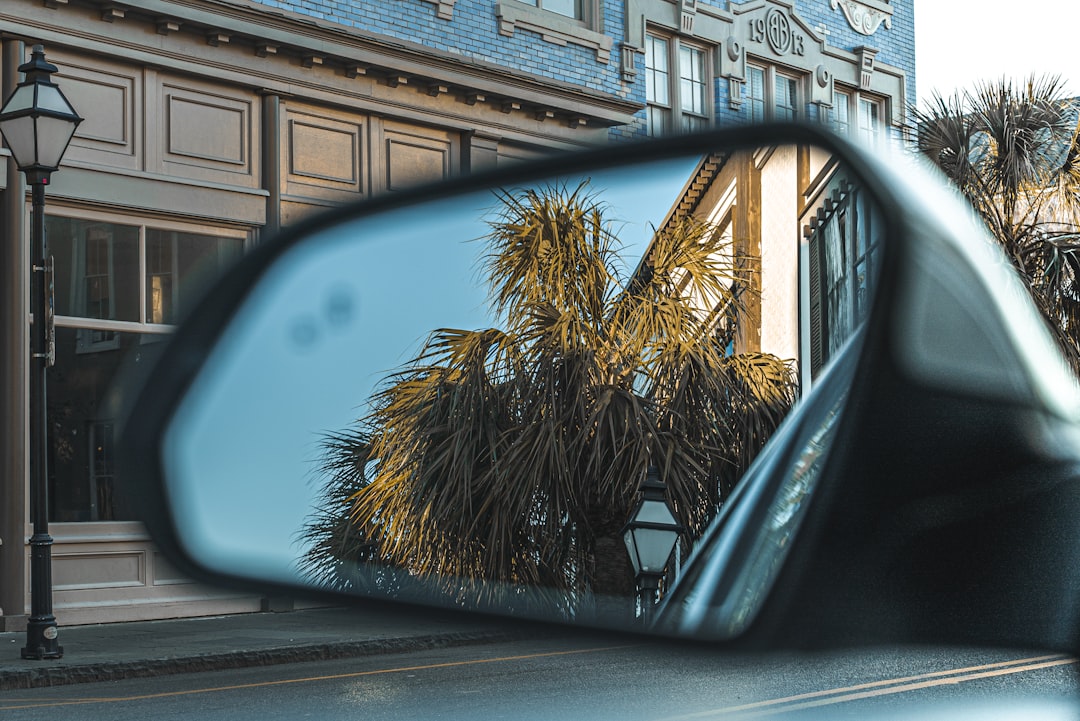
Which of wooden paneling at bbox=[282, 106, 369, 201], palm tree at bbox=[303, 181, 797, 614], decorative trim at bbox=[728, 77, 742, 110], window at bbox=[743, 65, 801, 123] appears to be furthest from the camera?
window at bbox=[743, 65, 801, 123]

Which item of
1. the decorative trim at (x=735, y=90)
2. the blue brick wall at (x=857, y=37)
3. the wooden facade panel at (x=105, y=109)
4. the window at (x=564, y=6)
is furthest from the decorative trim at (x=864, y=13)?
the wooden facade panel at (x=105, y=109)

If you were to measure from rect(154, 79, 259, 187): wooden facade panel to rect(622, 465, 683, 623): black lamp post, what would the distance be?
1173 centimetres

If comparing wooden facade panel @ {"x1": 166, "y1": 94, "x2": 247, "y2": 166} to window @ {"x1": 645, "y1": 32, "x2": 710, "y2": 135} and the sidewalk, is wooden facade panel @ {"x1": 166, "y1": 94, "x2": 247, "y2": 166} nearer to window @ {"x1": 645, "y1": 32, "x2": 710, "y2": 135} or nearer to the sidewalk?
the sidewalk

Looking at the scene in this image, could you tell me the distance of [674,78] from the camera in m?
16.9

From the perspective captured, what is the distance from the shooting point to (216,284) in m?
1.94

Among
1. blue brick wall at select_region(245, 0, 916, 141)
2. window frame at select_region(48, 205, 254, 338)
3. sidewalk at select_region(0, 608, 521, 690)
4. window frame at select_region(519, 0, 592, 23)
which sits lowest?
sidewalk at select_region(0, 608, 521, 690)

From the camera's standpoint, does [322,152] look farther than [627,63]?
No

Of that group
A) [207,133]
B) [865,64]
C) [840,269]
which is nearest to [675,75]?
[865,64]

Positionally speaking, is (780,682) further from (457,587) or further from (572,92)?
(572,92)

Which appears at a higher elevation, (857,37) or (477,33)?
(857,37)

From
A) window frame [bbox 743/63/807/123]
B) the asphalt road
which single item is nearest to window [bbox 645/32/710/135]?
window frame [bbox 743/63/807/123]

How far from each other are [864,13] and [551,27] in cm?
639

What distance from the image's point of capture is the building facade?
11.5 metres

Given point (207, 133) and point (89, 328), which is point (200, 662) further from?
point (207, 133)
